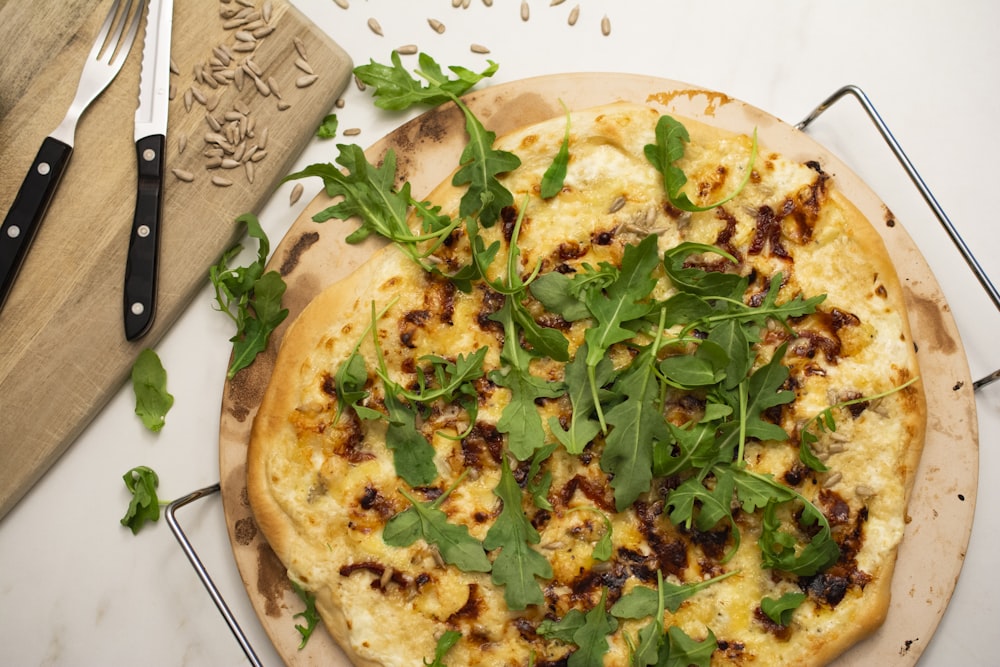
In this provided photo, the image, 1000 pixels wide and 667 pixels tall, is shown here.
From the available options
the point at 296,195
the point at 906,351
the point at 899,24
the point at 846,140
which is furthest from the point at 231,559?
the point at 899,24

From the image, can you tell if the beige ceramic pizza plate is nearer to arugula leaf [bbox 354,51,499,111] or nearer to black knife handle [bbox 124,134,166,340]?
arugula leaf [bbox 354,51,499,111]

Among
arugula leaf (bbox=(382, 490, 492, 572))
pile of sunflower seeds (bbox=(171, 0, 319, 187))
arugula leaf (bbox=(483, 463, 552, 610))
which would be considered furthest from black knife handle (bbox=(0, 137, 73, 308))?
arugula leaf (bbox=(483, 463, 552, 610))

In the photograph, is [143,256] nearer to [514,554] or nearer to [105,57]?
[105,57]

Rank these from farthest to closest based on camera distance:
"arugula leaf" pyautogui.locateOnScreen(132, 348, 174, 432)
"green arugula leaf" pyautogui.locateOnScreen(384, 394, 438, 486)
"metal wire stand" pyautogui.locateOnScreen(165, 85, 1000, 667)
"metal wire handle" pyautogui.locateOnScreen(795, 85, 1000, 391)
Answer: "arugula leaf" pyautogui.locateOnScreen(132, 348, 174, 432)
"metal wire handle" pyautogui.locateOnScreen(795, 85, 1000, 391)
"metal wire stand" pyautogui.locateOnScreen(165, 85, 1000, 667)
"green arugula leaf" pyautogui.locateOnScreen(384, 394, 438, 486)

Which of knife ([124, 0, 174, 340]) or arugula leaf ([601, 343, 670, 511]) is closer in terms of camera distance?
arugula leaf ([601, 343, 670, 511])

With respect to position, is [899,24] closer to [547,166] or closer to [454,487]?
[547,166]

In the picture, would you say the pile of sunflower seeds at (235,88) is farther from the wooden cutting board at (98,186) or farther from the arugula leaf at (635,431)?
the arugula leaf at (635,431)

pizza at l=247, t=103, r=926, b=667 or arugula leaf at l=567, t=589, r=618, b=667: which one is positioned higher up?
pizza at l=247, t=103, r=926, b=667

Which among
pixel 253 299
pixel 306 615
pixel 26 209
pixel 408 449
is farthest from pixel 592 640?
pixel 26 209
